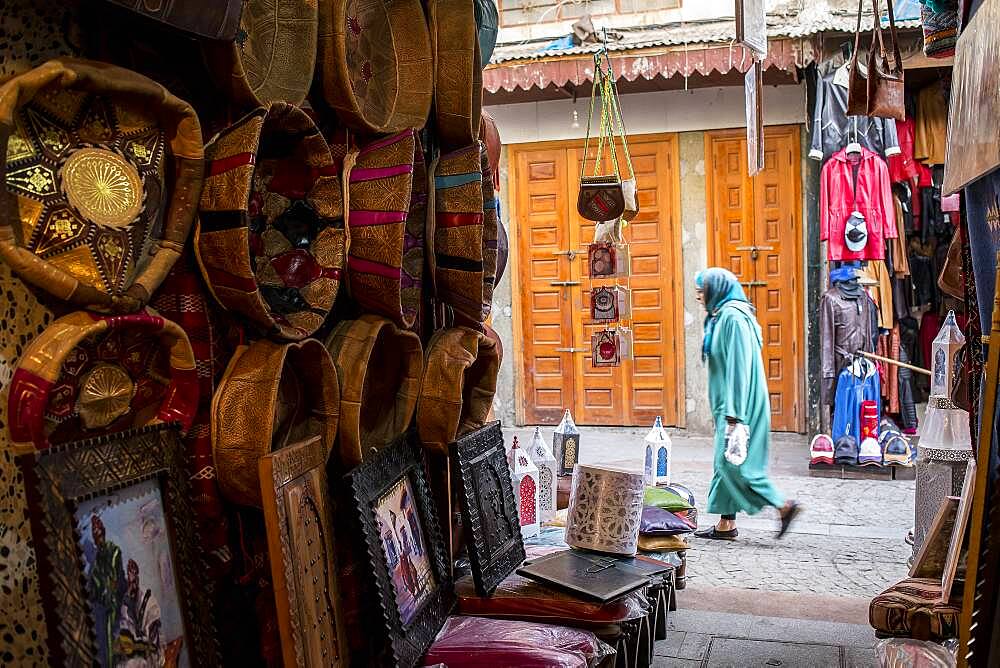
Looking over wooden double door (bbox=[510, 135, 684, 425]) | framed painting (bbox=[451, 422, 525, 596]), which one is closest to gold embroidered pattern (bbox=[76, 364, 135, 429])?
framed painting (bbox=[451, 422, 525, 596])

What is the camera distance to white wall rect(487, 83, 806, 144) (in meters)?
7.99

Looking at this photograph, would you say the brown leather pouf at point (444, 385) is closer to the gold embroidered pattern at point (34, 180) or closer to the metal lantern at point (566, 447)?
the gold embroidered pattern at point (34, 180)

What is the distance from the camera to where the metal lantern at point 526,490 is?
3.00 m

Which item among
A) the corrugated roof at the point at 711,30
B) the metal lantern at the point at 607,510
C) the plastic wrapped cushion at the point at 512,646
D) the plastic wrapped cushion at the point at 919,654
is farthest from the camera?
the corrugated roof at the point at 711,30

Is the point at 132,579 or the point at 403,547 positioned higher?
the point at 132,579

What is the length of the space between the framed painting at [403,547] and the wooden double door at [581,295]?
610cm

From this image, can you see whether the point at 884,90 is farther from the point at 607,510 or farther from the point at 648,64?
the point at 648,64

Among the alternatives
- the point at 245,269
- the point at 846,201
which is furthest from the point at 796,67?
the point at 245,269

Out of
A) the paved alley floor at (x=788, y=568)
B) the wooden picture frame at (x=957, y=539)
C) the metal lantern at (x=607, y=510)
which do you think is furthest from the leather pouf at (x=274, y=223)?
the paved alley floor at (x=788, y=568)

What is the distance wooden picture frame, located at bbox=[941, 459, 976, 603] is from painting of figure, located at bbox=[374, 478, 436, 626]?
1.09 metres

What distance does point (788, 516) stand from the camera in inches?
223

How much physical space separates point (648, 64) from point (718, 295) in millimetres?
2965

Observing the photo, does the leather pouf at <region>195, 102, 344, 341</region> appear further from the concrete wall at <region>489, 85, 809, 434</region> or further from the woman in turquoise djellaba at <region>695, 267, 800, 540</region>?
the concrete wall at <region>489, 85, 809, 434</region>

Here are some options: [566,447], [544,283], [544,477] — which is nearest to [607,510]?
[544,477]
